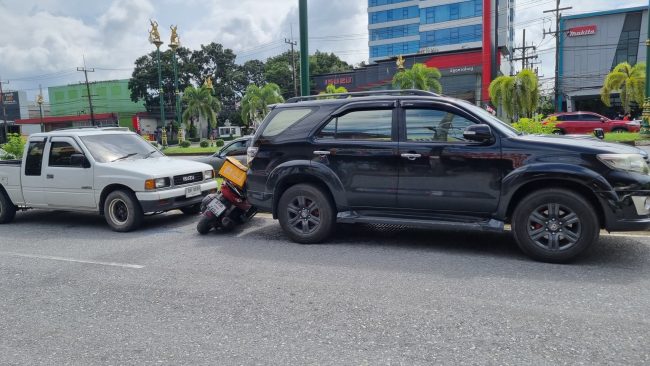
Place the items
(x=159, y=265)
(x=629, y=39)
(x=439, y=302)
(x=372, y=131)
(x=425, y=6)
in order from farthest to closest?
(x=425, y=6) < (x=629, y=39) < (x=372, y=131) < (x=159, y=265) < (x=439, y=302)

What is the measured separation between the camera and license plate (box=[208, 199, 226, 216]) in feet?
24.8

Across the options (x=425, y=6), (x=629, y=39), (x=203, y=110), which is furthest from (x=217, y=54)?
(x=629, y=39)

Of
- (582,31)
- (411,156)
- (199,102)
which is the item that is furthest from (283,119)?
(582,31)

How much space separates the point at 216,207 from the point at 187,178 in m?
1.38

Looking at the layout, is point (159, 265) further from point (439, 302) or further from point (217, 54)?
point (217, 54)

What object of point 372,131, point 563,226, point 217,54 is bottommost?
point 563,226

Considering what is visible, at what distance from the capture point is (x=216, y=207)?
7.59m

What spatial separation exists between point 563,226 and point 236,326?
3.66m

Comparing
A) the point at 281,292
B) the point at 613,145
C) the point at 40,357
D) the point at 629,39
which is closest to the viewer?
the point at 40,357

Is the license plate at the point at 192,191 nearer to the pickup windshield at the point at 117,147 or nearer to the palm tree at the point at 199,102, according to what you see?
the pickup windshield at the point at 117,147

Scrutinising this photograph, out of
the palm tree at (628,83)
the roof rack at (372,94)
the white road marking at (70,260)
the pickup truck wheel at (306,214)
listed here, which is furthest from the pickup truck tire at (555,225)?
the palm tree at (628,83)

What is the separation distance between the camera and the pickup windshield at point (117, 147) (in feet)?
28.4

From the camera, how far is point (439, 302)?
4449mm

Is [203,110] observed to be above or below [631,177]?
above
